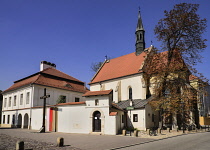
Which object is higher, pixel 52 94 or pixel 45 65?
pixel 45 65

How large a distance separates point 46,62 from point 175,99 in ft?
96.5

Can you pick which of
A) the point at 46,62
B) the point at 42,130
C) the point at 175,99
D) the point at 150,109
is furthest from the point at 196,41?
the point at 46,62

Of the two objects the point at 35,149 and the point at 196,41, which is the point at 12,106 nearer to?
the point at 35,149

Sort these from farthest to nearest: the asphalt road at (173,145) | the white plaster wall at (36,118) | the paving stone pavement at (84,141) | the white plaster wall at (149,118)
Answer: the white plaster wall at (36,118)
the white plaster wall at (149,118)
the paving stone pavement at (84,141)
the asphalt road at (173,145)

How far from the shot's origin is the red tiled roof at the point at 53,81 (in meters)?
34.3

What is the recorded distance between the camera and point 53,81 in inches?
1427

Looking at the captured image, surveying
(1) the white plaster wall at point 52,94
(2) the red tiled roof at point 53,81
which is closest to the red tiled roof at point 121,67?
(2) the red tiled roof at point 53,81

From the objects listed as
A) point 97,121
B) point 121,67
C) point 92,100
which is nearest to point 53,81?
point 121,67

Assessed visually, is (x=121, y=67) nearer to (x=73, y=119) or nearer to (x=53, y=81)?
(x=53, y=81)

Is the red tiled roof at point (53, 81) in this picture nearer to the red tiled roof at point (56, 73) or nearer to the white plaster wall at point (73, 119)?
the red tiled roof at point (56, 73)

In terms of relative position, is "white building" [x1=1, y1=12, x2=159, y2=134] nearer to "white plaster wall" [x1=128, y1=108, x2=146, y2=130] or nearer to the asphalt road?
"white plaster wall" [x1=128, y1=108, x2=146, y2=130]

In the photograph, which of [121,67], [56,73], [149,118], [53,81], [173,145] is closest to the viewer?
[173,145]

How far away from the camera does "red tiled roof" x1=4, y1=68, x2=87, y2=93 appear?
34.3 metres

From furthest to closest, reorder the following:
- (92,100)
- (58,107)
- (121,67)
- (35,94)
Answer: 1. (121,67)
2. (35,94)
3. (58,107)
4. (92,100)
